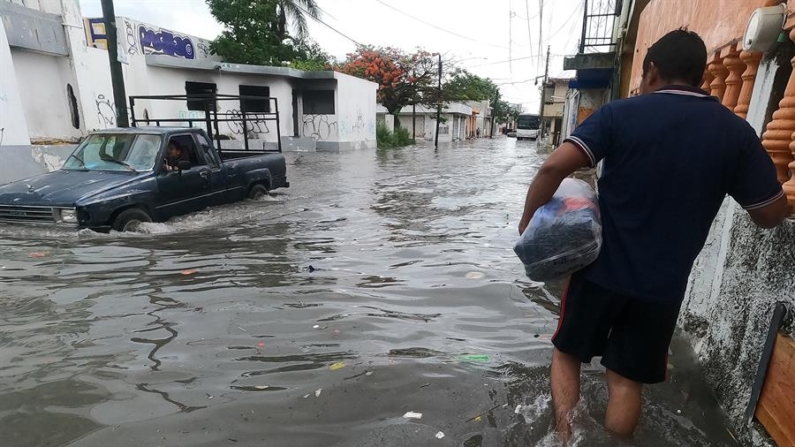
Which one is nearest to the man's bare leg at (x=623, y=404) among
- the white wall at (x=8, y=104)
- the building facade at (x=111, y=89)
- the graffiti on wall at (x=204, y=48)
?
the building facade at (x=111, y=89)

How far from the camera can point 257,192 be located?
29.7ft

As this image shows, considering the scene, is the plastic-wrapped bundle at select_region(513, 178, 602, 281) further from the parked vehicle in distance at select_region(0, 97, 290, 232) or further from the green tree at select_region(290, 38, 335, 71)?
the green tree at select_region(290, 38, 335, 71)

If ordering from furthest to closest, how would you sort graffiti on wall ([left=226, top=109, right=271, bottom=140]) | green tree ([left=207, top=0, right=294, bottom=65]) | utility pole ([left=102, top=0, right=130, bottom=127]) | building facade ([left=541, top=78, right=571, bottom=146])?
building facade ([left=541, top=78, right=571, bottom=146]) → green tree ([left=207, top=0, right=294, bottom=65]) → graffiti on wall ([left=226, top=109, right=271, bottom=140]) → utility pole ([left=102, top=0, right=130, bottom=127])

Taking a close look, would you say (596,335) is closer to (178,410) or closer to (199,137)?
(178,410)

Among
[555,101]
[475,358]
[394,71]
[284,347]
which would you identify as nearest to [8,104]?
[284,347]

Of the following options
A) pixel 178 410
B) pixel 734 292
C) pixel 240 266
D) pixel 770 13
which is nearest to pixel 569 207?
pixel 734 292

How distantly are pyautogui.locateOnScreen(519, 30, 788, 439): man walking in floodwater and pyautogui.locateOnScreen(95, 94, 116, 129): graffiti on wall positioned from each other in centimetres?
1348

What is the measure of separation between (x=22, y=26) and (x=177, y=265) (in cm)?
907

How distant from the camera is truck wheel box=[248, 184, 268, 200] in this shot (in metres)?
8.86

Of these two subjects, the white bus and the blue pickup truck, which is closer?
the blue pickup truck

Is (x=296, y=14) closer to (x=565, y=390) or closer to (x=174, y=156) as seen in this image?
(x=174, y=156)

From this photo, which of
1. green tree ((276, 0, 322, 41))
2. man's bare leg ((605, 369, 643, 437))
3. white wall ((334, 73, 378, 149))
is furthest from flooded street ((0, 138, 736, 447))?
green tree ((276, 0, 322, 41))

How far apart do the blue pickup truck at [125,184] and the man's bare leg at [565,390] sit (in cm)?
571

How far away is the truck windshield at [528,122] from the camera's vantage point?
1945 inches
